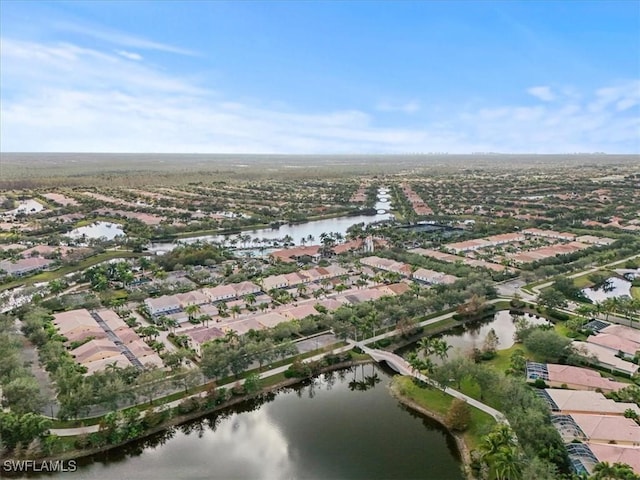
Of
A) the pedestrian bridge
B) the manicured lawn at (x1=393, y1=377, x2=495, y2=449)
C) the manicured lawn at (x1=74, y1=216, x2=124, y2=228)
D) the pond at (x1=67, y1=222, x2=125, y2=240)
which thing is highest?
the manicured lawn at (x1=74, y1=216, x2=124, y2=228)

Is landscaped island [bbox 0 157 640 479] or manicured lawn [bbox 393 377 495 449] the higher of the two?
landscaped island [bbox 0 157 640 479]

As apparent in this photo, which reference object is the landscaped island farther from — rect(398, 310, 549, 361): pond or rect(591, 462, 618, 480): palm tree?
rect(398, 310, 549, 361): pond

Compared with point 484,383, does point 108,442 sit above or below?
below

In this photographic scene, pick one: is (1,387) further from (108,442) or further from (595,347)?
(595,347)

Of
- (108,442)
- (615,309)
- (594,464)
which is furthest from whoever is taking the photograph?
(615,309)

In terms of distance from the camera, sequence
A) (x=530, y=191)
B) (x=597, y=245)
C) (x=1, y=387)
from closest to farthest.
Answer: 1. (x=1, y=387)
2. (x=597, y=245)
3. (x=530, y=191)

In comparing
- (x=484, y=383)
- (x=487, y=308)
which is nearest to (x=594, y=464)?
(x=484, y=383)

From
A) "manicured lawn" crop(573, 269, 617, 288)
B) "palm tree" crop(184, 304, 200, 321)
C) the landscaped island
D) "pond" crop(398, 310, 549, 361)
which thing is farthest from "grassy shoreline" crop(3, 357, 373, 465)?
"manicured lawn" crop(573, 269, 617, 288)
